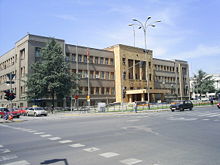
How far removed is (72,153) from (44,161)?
114 centimetres

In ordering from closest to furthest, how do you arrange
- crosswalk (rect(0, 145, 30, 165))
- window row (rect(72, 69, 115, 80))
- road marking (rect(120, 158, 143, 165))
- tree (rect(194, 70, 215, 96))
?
1. road marking (rect(120, 158, 143, 165))
2. crosswalk (rect(0, 145, 30, 165))
3. window row (rect(72, 69, 115, 80))
4. tree (rect(194, 70, 215, 96))

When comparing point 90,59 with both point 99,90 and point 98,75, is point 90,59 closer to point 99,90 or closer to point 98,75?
point 98,75

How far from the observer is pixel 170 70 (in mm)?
85125

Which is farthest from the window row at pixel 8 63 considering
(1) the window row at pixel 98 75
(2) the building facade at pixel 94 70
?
(1) the window row at pixel 98 75

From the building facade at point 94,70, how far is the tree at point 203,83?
86.2 feet

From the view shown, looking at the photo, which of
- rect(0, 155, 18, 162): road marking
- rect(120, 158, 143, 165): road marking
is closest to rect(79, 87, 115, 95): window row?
rect(0, 155, 18, 162): road marking

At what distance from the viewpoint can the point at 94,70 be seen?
5866 cm

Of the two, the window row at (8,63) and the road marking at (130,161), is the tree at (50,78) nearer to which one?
the window row at (8,63)

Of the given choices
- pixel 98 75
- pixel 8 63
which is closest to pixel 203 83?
pixel 98 75

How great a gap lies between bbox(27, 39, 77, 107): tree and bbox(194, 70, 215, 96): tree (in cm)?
6683

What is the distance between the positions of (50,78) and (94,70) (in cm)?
1827

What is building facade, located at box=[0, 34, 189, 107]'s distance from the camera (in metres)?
50.3

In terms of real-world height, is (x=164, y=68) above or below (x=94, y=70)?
above

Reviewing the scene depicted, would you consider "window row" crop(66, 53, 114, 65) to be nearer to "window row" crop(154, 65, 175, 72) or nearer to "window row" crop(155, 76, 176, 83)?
"window row" crop(154, 65, 175, 72)
